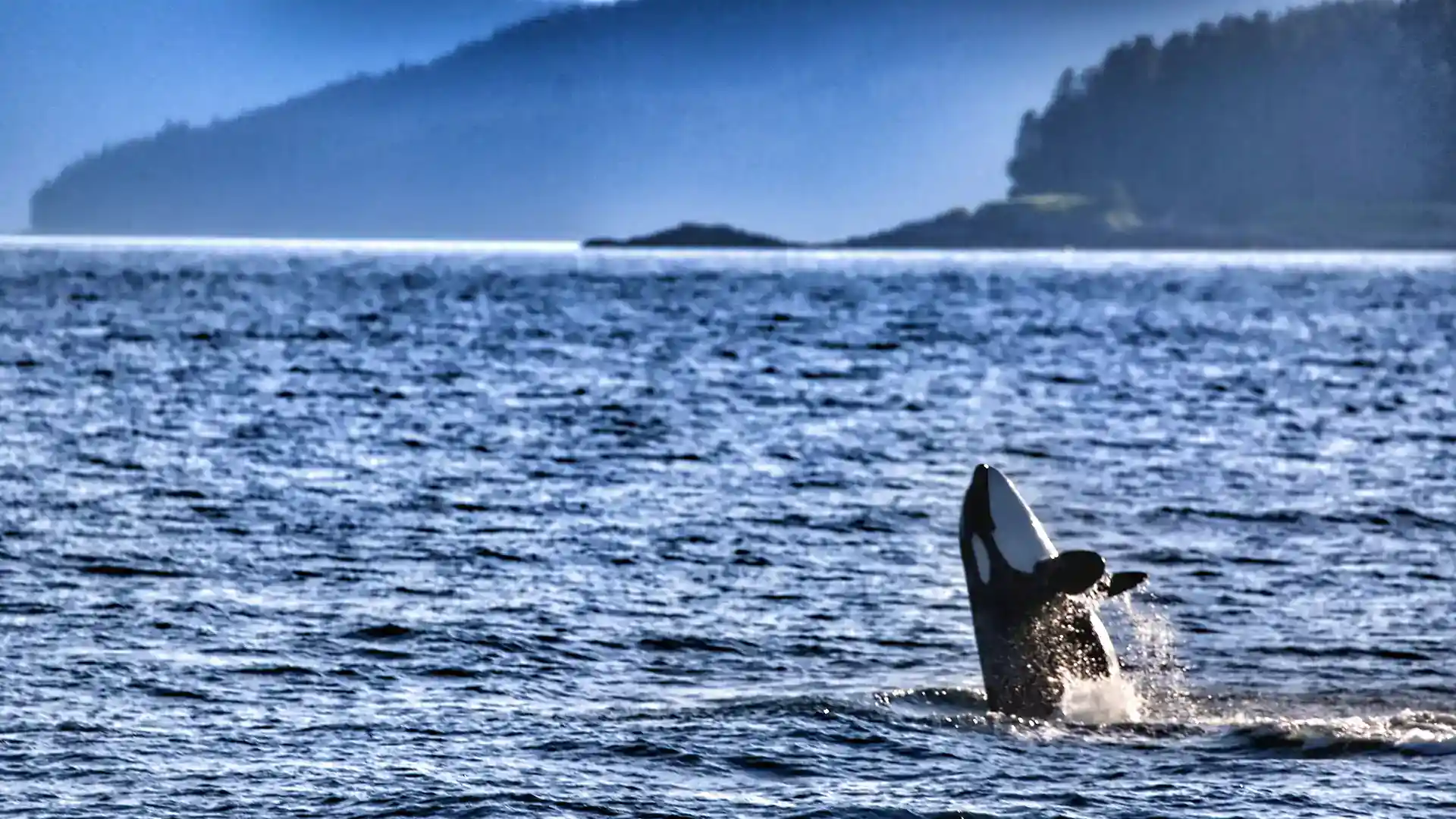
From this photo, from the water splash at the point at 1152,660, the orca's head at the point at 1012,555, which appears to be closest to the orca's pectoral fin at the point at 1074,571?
the orca's head at the point at 1012,555

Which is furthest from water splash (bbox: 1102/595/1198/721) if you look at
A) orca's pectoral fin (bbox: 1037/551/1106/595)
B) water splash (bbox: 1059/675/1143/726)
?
orca's pectoral fin (bbox: 1037/551/1106/595)

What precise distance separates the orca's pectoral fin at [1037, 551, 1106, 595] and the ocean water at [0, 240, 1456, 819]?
3.81ft

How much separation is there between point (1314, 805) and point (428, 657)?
864 centimetres

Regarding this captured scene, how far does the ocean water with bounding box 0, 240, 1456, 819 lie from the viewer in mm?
15023

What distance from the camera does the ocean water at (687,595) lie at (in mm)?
15023

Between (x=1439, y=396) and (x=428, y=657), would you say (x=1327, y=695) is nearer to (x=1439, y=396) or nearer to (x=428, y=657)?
(x=428, y=657)

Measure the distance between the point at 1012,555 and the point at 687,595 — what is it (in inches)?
235

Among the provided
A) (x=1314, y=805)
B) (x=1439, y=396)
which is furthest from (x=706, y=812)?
(x=1439, y=396)

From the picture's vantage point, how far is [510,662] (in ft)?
62.7

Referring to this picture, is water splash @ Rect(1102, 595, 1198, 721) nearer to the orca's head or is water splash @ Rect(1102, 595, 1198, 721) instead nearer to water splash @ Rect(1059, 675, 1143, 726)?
water splash @ Rect(1059, 675, 1143, 726)

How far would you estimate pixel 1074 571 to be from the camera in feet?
54.3

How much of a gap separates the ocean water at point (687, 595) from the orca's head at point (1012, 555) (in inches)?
43.5

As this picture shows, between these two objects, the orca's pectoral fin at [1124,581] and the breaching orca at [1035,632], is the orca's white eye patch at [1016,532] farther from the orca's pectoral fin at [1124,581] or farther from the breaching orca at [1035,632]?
the orca's pectoral fin at [1124,581]

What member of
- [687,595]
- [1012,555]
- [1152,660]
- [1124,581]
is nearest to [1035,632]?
[1012,555]
